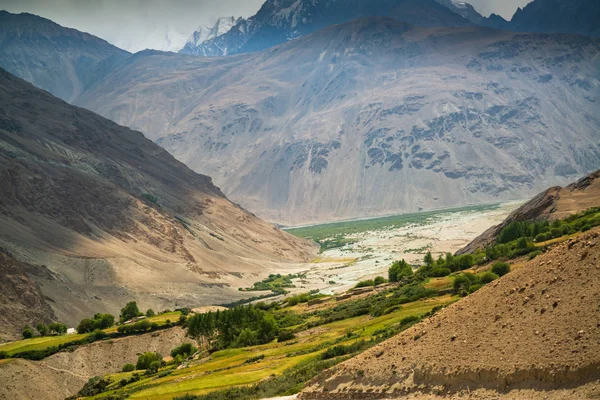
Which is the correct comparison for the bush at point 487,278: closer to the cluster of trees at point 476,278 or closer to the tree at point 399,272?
the cluster of trees at point 476,278

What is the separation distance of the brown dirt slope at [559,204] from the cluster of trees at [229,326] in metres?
43.6

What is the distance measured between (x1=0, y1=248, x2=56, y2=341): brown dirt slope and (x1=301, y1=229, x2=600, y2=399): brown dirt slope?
79955mm

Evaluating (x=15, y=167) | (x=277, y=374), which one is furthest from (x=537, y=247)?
(x=15, y=167)

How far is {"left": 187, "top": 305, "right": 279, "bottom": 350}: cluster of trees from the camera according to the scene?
68500 mm

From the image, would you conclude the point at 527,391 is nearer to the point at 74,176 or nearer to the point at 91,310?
the point at 91,310

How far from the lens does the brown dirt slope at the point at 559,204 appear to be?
9669 cm

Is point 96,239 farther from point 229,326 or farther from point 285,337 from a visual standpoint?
point 285,337

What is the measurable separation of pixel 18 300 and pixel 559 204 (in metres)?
84.4

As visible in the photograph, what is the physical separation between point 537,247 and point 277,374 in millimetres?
40422

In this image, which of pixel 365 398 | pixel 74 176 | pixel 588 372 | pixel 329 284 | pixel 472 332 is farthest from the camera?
pixel 74 176

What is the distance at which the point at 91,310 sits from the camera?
113 meters

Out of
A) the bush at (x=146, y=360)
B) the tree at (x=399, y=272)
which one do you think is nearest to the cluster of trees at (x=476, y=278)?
the tree at (x=399, y=272)

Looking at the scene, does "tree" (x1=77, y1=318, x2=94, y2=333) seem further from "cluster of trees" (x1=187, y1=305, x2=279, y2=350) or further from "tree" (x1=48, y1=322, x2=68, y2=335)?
"cluster of trees" (x1=187, y1=305, x2=279, y2=350)

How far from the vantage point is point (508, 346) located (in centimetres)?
2362
